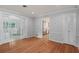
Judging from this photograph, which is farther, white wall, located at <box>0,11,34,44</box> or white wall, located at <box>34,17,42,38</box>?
white wall, located at <box>34,17,42,38</box>

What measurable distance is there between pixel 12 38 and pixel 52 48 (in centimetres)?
83

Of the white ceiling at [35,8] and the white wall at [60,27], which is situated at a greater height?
the white ceiling at [35,8]

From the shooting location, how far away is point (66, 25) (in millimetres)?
1778

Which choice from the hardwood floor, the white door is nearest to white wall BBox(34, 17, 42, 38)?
the hardwood floor

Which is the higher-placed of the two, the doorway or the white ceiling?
the white ceiling

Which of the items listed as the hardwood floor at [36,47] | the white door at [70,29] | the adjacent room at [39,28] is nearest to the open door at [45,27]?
the adjacent room at [39,28]

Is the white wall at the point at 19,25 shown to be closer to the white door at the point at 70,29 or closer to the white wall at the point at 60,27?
the white wall at the point at 60,27

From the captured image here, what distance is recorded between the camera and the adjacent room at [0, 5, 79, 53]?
1.72 m

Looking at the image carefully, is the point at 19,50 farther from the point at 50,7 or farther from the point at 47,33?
the point at 50,7

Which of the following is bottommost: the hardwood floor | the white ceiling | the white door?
the hardwood floor

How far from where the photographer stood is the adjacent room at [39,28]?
172cm

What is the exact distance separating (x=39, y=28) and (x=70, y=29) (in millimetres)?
629

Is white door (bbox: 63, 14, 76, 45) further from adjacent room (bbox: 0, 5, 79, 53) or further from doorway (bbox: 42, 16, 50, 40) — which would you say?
doorway (bbox: 42, 16, 50, 40)

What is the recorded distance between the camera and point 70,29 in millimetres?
1767
